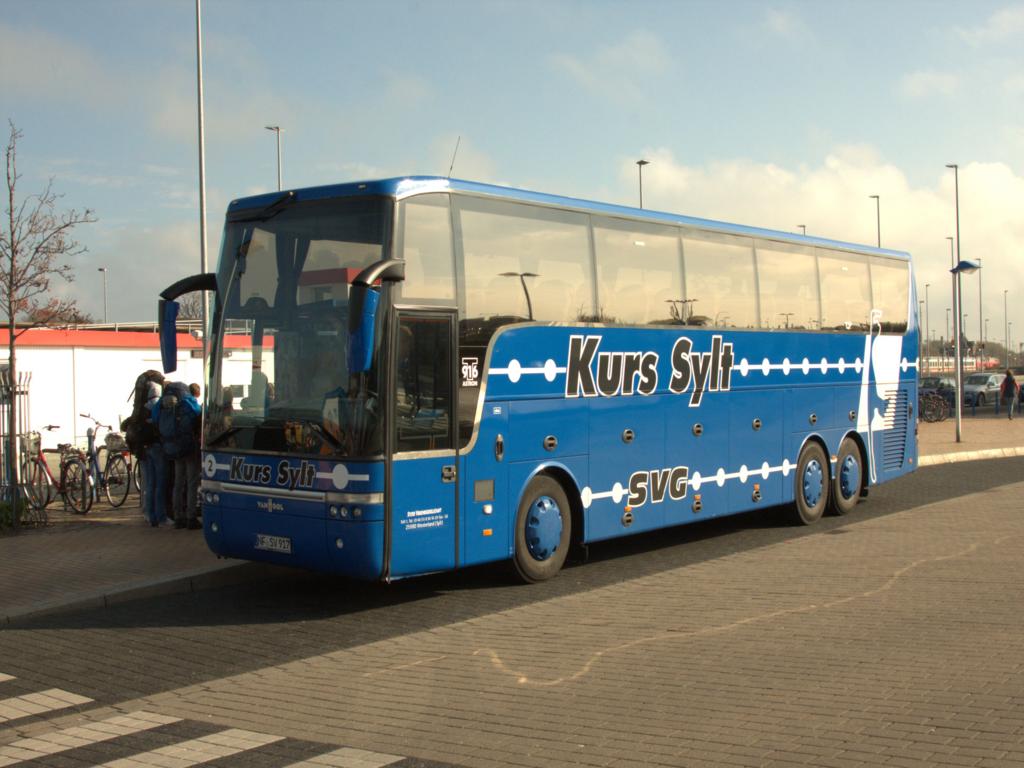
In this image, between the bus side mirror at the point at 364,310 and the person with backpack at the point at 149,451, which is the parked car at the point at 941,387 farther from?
the bus side mirror at the point at 364,310

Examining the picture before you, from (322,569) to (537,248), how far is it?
363cm

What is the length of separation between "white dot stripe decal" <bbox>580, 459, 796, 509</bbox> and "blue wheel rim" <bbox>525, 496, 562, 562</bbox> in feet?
1.56

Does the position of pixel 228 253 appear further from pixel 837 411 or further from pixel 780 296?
pixel 837 411

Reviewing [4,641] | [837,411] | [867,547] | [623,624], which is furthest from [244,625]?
[837,411]

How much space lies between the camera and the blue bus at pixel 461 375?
9.47 m

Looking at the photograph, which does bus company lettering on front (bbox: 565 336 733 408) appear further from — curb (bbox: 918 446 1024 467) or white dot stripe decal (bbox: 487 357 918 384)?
curb (bbox: 918 446 1024 467)

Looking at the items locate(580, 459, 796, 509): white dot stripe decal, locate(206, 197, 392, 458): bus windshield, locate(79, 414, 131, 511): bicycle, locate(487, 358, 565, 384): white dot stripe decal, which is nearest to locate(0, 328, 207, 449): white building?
locate(79, 414, 131, 511): bicycle

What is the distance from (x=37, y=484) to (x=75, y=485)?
529 millimetres

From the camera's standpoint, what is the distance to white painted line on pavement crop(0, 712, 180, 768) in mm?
6152

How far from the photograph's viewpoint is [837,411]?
52.3ft

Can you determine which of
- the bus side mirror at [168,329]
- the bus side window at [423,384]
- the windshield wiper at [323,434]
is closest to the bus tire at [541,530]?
the bus side window at [423,384]

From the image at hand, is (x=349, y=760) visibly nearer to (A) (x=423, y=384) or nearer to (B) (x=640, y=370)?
(A) (x=423, y=384)

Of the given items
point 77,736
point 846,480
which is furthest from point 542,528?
point 846,480

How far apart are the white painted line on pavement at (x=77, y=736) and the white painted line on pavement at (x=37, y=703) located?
0.50 metres
